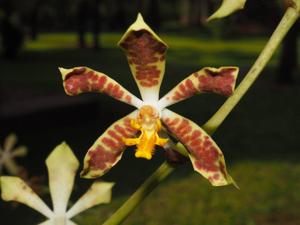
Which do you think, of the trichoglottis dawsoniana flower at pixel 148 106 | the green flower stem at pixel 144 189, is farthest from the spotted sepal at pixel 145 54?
the green flower stem at pixel 144 189

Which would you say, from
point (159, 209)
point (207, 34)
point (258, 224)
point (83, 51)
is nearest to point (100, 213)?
point (159, 209)

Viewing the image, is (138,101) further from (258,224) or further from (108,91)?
(258,224)

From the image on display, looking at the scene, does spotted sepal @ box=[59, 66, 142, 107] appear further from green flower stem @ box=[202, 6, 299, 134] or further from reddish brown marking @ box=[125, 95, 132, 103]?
green flower stem @ box=[202, 6, 299, 134]

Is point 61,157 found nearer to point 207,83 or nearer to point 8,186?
point 8,186

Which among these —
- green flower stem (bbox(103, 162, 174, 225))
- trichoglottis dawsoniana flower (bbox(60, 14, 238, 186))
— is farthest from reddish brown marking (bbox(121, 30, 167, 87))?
green flower stem (bbox(103, 162, 174, 225))

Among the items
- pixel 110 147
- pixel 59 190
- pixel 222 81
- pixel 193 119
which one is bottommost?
pixel 193 119

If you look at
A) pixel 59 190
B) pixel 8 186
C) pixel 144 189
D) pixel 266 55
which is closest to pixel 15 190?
pixel 8 186

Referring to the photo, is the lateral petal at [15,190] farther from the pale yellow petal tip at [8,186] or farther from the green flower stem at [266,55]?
the green flower stem at [266,55]
